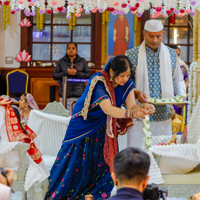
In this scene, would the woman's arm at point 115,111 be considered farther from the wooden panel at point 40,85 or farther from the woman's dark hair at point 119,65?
the wooden panel at point 40,85

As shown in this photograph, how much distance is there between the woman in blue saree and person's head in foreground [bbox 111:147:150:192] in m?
1.24

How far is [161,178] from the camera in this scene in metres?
2.57

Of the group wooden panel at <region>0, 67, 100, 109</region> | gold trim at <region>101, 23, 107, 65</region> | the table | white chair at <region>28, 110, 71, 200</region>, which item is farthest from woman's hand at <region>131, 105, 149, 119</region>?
gold trim at <region>101, 23, 107, 65</region>

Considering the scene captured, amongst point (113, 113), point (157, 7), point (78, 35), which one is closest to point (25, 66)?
point (78, 35)

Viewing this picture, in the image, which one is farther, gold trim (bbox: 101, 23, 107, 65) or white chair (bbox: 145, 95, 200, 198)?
gold trim (bbox: 101, 23, 107, 65)

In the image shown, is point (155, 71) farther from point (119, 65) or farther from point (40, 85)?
point (40, 85)

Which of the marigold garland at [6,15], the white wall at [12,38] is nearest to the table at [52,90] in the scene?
the white wall at [12,38]

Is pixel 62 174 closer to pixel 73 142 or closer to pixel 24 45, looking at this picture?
pixel 73 142

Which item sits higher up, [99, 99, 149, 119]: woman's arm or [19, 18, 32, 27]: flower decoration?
[19, 18, 32, 27]: flower decoration

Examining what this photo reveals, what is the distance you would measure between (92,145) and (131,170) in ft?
4.83

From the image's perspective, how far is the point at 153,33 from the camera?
10.1 ft

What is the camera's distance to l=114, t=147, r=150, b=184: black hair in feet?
4.51

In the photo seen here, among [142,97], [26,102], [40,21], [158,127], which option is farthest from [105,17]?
[142,97]

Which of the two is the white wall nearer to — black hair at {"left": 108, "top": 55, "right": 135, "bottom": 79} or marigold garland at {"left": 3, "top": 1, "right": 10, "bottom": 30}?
marigold garland at {"left": 3, "top": 1, "right": 10, "bottom": 30}
